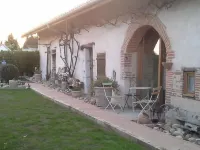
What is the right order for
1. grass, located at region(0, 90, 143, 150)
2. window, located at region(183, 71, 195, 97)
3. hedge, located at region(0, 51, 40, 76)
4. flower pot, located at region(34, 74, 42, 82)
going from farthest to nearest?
hedge, located at region(0, 51, 40, 76)
flower pot, located at region(34, 74, 42, 82)
window, located at region(183, 71, 195, 97)
grass, located at region(0, 90, 143, 150)

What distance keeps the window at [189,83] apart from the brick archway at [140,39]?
1.36 feet

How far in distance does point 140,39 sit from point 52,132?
4.15 m

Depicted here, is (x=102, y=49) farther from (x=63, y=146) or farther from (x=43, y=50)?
(x=43, y=50)

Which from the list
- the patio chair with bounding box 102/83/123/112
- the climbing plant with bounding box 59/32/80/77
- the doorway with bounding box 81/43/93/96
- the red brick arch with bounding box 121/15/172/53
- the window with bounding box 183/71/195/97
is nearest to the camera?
the window with bounding box 183/71/195/97

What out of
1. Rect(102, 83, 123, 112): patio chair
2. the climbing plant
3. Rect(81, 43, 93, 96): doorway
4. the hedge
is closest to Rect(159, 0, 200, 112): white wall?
Rect(102, 83, 123, 112): patio chair

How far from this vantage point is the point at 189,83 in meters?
6.91

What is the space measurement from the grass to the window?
190cm

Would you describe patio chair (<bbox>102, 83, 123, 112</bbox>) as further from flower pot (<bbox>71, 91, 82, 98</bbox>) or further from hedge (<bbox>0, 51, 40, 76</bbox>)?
hedge (<bbox>0, 51, 40, 76</bbox>)

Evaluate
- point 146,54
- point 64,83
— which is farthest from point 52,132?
point 64,83

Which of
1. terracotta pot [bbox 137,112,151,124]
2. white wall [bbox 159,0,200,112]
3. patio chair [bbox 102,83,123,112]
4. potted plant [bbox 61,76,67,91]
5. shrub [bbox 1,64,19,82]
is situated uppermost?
white wall [bbox 159,0,200,112]

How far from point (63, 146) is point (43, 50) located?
1607cm

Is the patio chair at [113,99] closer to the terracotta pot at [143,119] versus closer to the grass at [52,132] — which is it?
the grass at [52,132]

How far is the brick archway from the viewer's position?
738 centimetres

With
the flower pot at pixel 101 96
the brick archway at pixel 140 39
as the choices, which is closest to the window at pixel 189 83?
→ the brick archway at pixel 140 39
